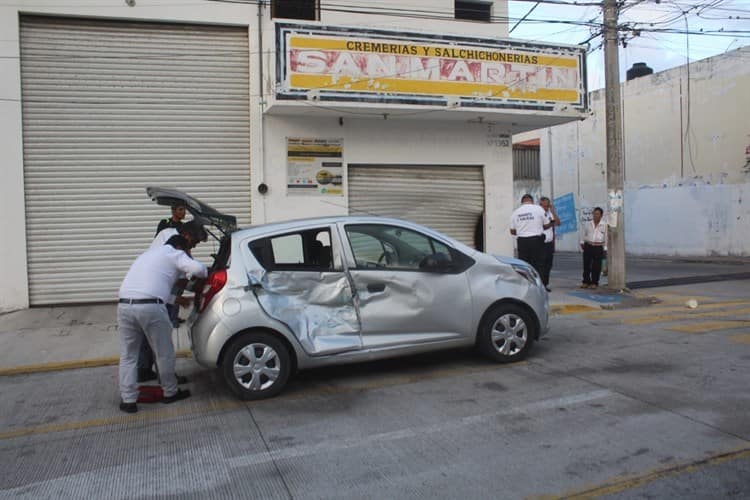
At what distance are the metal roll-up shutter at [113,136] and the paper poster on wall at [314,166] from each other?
952mm

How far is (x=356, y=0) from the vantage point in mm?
12500

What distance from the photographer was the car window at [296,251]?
580 centimetres

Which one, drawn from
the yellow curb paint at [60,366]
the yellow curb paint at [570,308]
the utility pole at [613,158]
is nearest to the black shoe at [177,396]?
the yellow curb paint at [60,366]

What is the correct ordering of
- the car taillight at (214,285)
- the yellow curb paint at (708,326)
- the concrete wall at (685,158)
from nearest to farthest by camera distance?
the car taillight at (214,285) → the yellow curb paint at (708,326) → the concrete wall at (685,158)

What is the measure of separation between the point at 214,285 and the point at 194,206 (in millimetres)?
874

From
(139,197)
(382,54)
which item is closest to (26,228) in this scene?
(139,197)

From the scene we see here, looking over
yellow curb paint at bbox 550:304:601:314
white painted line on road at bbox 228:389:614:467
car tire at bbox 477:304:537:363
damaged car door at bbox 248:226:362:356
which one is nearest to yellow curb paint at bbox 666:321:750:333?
yellow curb paint at bbox 550:304:601:314

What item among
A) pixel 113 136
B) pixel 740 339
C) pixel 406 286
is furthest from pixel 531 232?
pixel 113 136

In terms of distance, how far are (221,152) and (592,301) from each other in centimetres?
736

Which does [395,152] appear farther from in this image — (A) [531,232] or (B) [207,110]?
(B) [207,110]

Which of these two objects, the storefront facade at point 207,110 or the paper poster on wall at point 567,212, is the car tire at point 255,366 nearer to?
the storefront facade at point 207,110

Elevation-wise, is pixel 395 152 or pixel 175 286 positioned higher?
pixel 395 152

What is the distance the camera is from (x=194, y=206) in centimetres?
599

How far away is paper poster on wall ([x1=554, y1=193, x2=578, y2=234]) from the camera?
26.8 m
